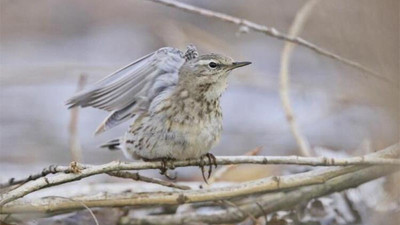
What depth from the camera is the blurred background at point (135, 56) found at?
21.9 ft

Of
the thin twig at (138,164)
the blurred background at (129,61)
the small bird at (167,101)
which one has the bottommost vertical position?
the thin twig at (138,164)

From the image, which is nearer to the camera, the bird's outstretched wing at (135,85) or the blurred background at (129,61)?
the bird's outstretched wing at (135,85)

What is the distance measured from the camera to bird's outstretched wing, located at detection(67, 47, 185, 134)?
456 cm

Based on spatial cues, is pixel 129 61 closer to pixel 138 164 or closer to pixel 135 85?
pixel 135 85

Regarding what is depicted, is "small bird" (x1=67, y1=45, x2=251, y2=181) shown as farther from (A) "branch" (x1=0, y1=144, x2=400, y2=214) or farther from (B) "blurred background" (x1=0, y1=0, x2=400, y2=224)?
(B) "blurred background" (x1=0, y1=0, x2=400, y2=224)

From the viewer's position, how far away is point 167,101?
14.6ft

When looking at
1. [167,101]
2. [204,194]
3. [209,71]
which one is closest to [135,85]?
[167,101]

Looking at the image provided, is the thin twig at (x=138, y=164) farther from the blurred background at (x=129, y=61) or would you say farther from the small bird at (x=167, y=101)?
the blurred background at (x=129, y=61)

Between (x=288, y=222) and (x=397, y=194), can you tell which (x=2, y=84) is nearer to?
(x=288, y=222)

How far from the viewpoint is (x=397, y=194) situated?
4.28 meters

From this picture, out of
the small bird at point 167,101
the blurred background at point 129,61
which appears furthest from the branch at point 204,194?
the blurred background at point 129,61

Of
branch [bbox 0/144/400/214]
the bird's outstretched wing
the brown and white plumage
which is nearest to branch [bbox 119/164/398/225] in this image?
branch [bbox 0/144/400/214]

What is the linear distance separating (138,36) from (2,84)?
6.52 ft

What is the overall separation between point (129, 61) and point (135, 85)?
4.03m
